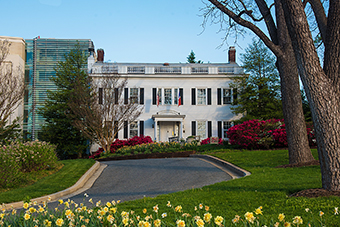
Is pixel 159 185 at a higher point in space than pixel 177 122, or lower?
lower

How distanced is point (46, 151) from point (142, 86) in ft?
59.6

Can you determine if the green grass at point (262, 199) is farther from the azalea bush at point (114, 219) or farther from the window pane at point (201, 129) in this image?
the window pane at point (201, 129)

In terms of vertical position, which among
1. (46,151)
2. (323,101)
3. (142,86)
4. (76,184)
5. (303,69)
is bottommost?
(76,184)

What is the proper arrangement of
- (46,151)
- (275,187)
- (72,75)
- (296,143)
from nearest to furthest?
(275,187)
(296,143)
(46,151)
(72,75)

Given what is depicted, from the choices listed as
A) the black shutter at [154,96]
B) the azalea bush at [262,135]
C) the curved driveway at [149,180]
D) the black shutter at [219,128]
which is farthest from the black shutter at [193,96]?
the curved driveway at [149,180]

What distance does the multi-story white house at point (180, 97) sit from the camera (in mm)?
29891

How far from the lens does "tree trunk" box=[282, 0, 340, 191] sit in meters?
5.89

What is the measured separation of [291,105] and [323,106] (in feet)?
16.3

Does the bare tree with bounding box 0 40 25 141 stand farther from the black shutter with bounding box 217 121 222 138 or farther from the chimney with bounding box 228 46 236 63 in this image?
the chimney with bounding box 228 46 236 63

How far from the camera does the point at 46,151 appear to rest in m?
12.8

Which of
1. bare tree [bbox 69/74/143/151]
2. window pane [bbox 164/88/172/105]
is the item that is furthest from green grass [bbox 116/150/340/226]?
window pane [bbox 164/88/172/105]

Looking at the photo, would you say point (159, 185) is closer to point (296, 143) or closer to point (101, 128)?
point (296, 143)

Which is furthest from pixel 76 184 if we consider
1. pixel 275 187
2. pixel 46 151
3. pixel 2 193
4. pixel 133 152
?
pixel 133 152

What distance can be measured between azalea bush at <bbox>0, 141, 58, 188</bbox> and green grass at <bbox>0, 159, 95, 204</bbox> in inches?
19.9
